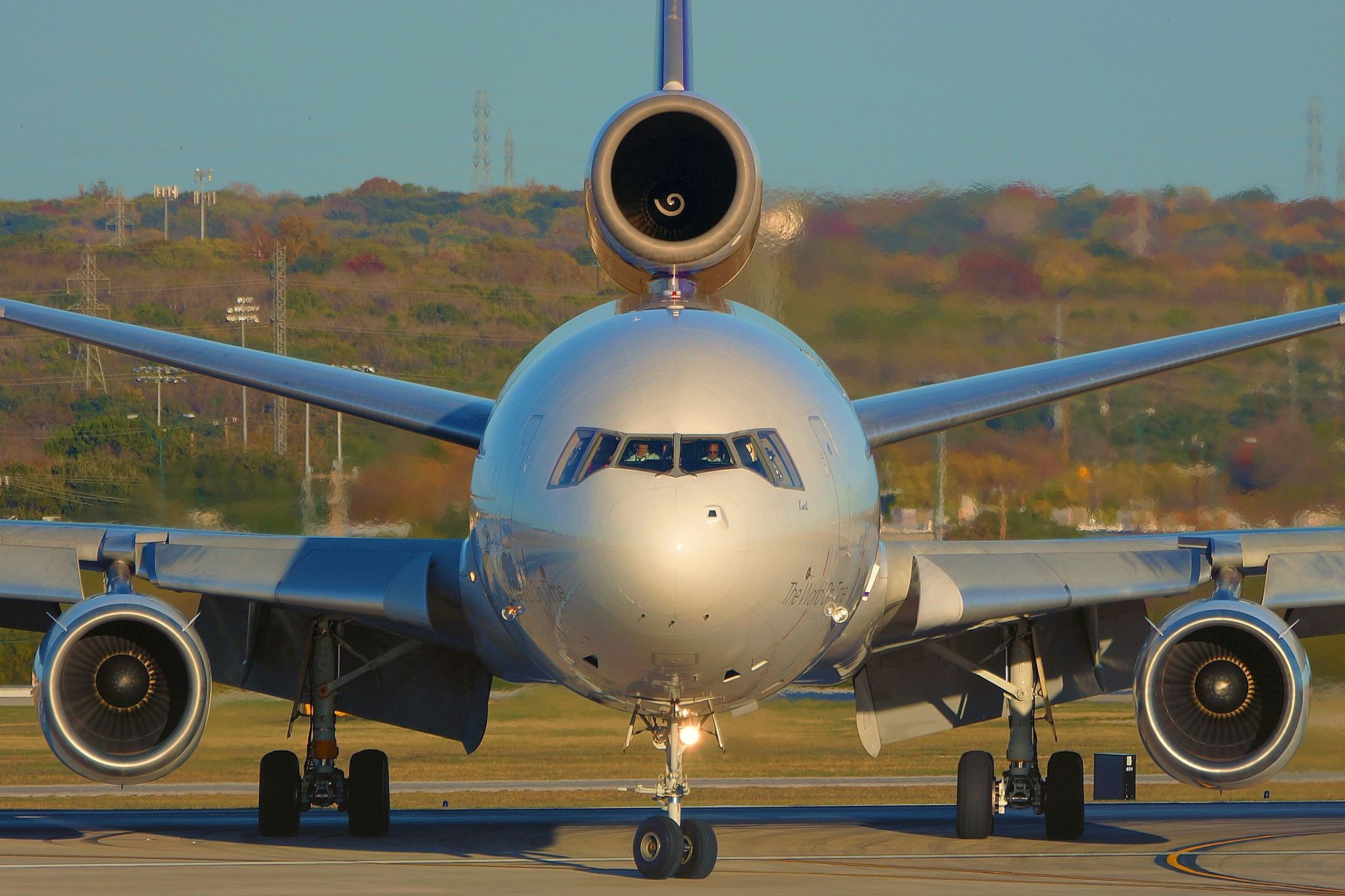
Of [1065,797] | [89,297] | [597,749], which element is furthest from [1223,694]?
[89,297]

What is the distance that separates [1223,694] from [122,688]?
8068 mm

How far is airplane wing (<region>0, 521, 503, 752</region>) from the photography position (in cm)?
1486

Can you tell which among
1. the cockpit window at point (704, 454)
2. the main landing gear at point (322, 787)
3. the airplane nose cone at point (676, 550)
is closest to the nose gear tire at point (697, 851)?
the airplane nose cone at point (676, 550)

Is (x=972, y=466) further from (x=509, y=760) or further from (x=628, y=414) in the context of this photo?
(x=628, y=414)

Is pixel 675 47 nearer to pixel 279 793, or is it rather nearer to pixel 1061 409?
pixel 279 793

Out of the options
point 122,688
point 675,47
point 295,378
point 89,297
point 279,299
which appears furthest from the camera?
point 89,297

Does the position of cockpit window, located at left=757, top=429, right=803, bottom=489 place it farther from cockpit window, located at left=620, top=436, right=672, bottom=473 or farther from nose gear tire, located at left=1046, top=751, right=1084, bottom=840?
nose gear tire, located at left=1046, top=751, right=1084, bottom=840

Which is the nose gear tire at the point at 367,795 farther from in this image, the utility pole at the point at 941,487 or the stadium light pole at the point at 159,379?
the stadium light pole at the point at 159,379

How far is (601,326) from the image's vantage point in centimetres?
1274

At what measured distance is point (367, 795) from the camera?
1759 centimetres

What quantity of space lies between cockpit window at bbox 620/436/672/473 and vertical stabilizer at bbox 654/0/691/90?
746cm

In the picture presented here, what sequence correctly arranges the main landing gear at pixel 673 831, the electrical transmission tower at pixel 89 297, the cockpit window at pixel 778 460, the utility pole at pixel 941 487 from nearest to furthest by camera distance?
the cockpit window at pixel 778 460 < the main landing gear at pixel 673 831 < the utility pole at pixel 941 487 < the electrical transmission tower at pixel 89 297

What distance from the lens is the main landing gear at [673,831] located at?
12.7 meters

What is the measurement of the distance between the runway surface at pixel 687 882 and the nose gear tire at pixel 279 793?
0.85ft
